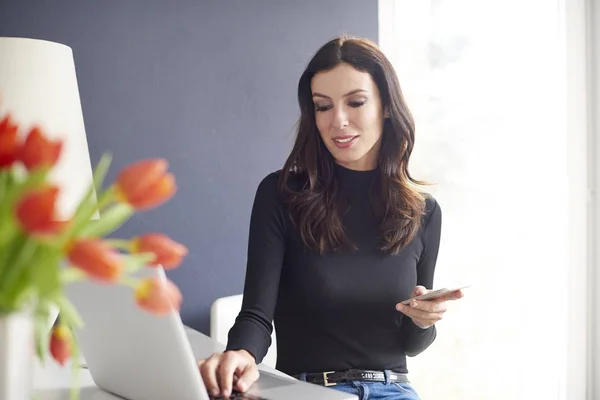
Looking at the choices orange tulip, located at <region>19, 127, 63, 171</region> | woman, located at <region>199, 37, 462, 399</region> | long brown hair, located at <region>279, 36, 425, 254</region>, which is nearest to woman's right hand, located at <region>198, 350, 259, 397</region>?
woman, located at <region>199, 37, 462, 399</region>

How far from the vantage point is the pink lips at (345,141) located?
1.58 m

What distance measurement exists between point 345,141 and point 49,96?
2.30ft

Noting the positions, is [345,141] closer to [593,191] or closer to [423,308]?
[423,308]

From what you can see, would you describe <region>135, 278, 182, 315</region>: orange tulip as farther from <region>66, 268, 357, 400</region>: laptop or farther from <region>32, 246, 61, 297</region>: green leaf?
<region>66, 268, 357, 400</region>: laptop

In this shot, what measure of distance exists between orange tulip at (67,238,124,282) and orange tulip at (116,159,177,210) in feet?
0.11

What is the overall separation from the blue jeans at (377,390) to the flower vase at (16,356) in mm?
959

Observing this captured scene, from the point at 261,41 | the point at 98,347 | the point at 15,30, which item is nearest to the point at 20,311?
the point at 98,347

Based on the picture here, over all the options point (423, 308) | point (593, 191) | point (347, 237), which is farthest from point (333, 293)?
point (593, 191)

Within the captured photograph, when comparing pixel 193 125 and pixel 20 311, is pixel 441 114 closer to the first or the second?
pixel 193 125

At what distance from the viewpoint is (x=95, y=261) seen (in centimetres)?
36

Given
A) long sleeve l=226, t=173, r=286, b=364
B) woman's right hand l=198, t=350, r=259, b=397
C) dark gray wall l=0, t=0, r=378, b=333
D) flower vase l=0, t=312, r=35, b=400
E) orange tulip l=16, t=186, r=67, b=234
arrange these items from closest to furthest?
orange tulip l=16, t=186, r=67, b=234
flower vase l=0, t=312, r=35, b=400
woman's right hand l=198, t=350, r=259, b=397
long sleeve l=226, t=173, r=286, b=364
dark gray wall l=0, t=0, r=378, b=333

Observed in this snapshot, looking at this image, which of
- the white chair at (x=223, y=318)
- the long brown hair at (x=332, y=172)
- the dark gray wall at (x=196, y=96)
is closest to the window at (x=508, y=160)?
the dark gray wall at (x=196, y=96)

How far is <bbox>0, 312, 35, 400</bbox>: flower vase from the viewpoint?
50 centimetres

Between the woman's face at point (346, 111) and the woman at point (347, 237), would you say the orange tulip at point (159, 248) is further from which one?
the woman's face at point (346, 111)
